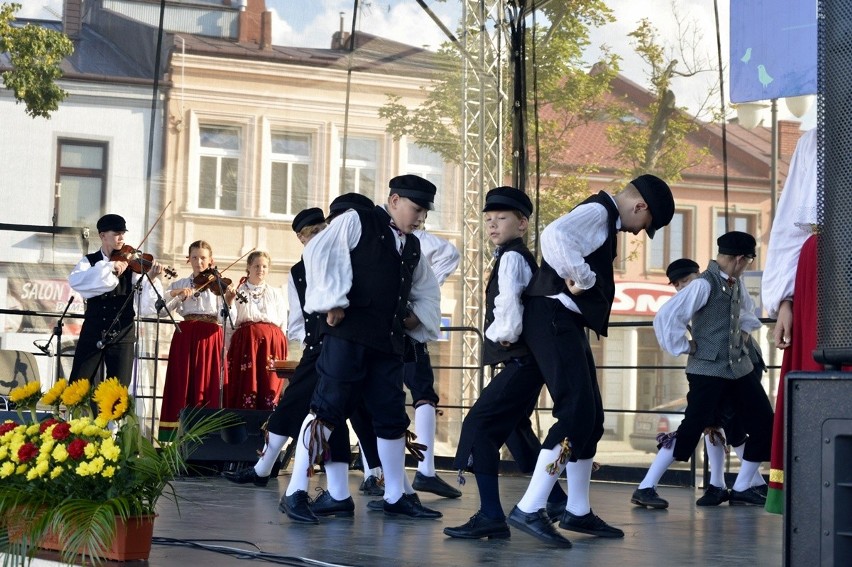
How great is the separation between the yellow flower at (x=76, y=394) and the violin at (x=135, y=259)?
13.4ft

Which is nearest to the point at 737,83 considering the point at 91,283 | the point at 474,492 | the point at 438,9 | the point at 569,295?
the point at 569,295

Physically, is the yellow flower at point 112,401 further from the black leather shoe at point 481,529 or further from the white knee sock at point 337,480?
the white knee sock at point 337,480

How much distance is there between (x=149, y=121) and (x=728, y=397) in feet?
15.6

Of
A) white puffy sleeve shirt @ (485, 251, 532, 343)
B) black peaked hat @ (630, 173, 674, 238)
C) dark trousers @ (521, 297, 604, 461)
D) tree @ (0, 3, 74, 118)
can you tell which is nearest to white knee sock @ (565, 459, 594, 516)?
dark trousers @ (521, 297, 604, 461)

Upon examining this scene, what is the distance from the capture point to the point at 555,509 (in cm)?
568

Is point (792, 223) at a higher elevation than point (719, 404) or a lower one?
higher

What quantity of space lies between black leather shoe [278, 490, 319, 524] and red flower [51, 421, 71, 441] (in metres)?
1.49

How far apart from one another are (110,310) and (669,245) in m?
16.9

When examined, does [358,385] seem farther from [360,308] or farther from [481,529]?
[481,529]

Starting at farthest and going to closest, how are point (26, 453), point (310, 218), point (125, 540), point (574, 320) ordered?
point (310, 218)
point (574, 320)
point (26, 453)
point (125, 540)

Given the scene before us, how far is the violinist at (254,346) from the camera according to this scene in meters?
8.59

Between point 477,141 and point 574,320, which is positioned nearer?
point 574,320

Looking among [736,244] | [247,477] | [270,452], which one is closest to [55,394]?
[270,452]

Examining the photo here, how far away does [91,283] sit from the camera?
8203mm
